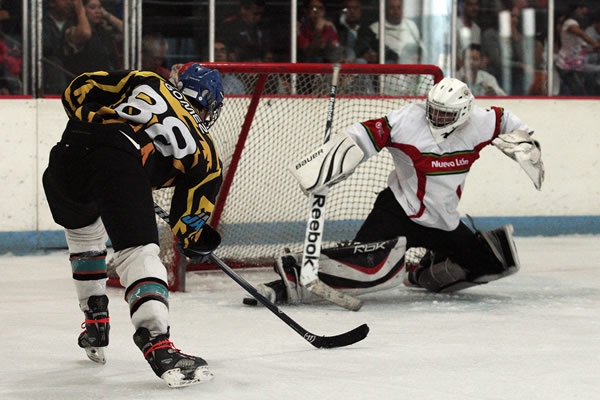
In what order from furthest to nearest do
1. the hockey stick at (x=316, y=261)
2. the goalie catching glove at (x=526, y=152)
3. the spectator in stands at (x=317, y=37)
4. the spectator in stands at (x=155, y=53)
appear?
the spectator in stands at (x=317, y=37) < the spectator in stands at (x=155, y=53) < the goalie catching glove at (x=526, y=152) < the hockey stick at (x=316, y=261)

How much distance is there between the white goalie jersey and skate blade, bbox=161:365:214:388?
1.71 metres

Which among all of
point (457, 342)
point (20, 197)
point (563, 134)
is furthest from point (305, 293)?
point (563, 134)

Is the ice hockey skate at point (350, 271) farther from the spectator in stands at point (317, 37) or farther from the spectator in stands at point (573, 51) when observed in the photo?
the spectator in stands at point (573, 51)

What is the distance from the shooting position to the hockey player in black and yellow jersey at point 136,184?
2.51 metres

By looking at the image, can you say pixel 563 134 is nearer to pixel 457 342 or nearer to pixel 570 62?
pixel 570 62

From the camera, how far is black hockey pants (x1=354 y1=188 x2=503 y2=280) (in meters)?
4.18

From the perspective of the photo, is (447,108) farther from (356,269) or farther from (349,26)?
(349,26)

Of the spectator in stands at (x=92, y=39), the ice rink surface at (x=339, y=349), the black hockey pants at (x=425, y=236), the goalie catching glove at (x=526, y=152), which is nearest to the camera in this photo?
the ice rink surface at (x=339, y=349)

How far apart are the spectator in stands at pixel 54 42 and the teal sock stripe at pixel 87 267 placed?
2.97 m

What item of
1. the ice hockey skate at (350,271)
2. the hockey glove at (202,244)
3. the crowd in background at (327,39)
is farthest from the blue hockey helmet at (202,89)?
the crowd in background at (327,39)

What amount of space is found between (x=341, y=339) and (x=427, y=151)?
3.70 feet

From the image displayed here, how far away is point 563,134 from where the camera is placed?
21.2 ft

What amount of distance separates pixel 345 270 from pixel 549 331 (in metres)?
0.83

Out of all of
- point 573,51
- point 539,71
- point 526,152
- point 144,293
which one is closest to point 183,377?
point 144,293
